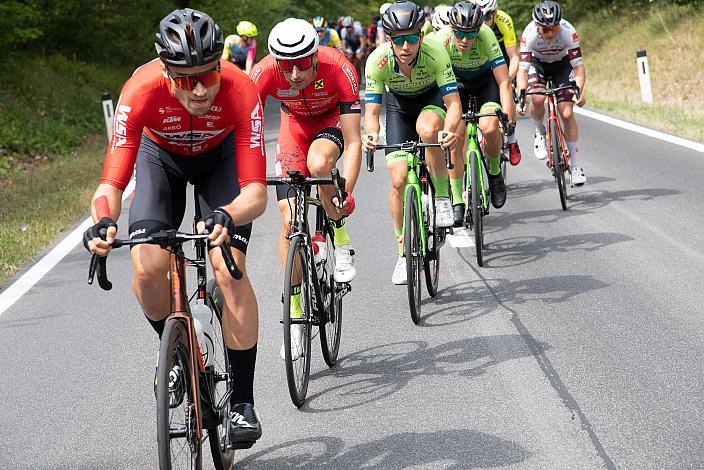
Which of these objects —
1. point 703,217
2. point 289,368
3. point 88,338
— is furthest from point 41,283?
point 703,217

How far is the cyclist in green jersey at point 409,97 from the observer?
316 inches

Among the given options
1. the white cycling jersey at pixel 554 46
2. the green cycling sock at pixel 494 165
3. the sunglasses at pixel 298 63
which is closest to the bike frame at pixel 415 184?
the sunglasses at pixel 298 63

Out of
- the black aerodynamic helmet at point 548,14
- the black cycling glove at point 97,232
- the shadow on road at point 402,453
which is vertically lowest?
the shadow on road at point 402,453

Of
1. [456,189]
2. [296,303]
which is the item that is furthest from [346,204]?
[456,189]

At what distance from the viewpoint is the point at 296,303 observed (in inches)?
247

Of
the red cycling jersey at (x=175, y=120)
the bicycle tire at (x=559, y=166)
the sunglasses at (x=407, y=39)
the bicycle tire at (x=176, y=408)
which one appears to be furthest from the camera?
the bicycle tire at (x=559, y=166)

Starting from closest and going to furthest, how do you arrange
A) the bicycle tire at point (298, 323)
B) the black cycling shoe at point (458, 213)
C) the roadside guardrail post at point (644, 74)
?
1. the bicycle tire at point (298, 323)
2. the black cycling shoe at point (458, 213)
3. the roadside guardrail post at point (644, 74)

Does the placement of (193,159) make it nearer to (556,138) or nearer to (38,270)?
(38,270)

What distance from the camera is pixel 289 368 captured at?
19.0 ft

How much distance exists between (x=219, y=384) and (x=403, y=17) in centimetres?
367

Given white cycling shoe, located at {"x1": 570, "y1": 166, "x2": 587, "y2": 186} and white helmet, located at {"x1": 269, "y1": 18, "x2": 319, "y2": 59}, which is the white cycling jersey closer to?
white cycling shoe, located at {"x1": 570, "y1": 166, "x2": 587, "y2": 186}

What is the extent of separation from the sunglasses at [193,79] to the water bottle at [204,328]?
3.05ft

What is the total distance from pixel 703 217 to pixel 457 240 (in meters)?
2.28

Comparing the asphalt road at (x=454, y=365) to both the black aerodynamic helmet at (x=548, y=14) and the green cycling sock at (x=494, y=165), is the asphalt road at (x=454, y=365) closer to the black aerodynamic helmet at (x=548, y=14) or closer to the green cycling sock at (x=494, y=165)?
the green cycling sock at (x=494, y=165)
